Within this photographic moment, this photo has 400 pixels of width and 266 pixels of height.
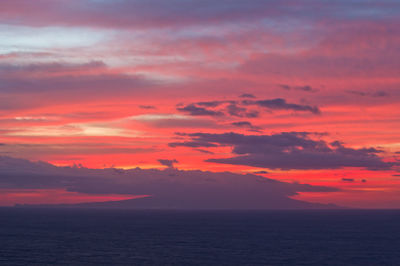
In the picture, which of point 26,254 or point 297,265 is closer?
point 297,265

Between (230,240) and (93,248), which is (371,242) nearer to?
(230,240)

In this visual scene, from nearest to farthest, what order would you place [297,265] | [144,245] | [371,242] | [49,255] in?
[297,265], [49,255], [144,245], [371,242]

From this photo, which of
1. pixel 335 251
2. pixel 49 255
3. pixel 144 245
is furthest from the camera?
pixel 144 245

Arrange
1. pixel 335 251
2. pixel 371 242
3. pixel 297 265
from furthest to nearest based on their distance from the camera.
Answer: pixel 371 242
pixel 335 251
pixel 297 265

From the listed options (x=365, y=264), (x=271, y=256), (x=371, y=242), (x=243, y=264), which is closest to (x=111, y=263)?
(x=243, y=264)

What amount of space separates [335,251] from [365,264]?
75.5 feet

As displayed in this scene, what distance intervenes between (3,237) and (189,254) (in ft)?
264

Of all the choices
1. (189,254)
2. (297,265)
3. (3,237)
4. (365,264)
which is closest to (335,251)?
(365,264)

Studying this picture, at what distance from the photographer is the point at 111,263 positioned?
11544cm

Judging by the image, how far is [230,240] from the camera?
168 m

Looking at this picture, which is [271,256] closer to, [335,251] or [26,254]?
[335,251]

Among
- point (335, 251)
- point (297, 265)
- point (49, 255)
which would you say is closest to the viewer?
point (297, 265)

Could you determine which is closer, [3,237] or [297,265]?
[297,265]

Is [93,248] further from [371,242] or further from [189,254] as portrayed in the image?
[371,242]
